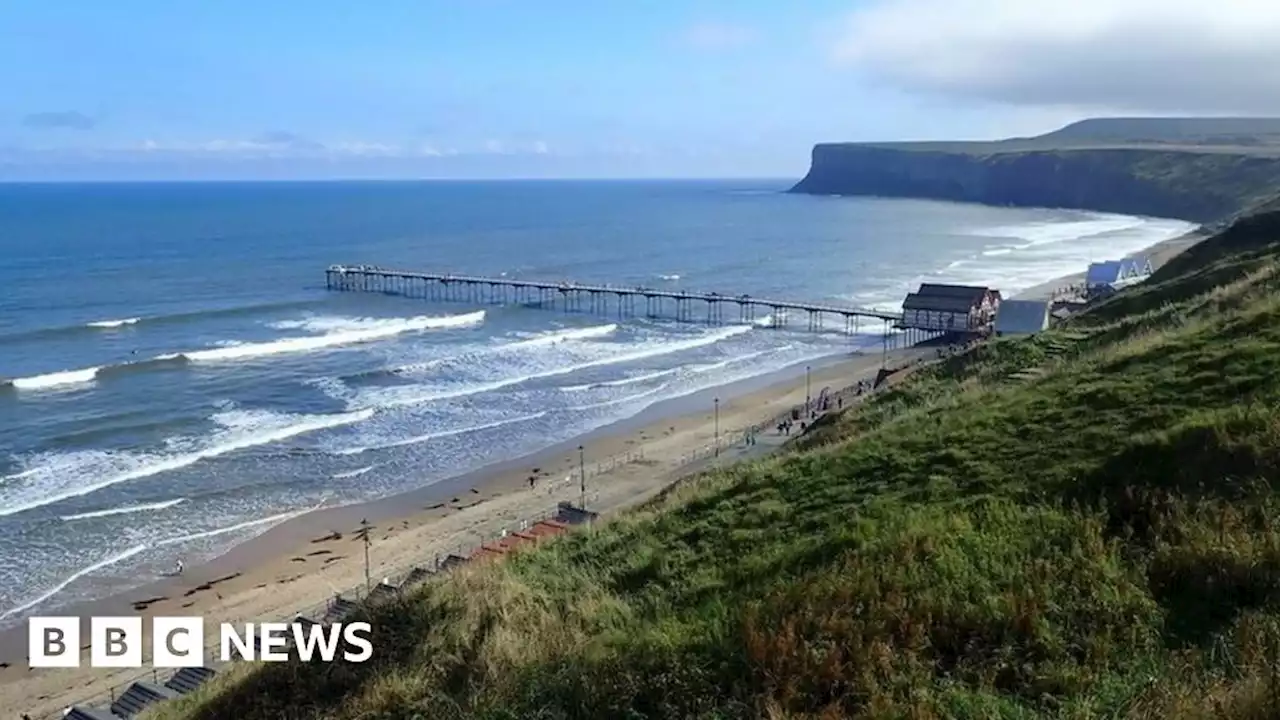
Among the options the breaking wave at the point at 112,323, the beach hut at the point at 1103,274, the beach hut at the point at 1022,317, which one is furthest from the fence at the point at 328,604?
the beach hut at the point at 1103,274

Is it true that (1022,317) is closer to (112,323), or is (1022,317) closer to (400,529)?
(400,529)

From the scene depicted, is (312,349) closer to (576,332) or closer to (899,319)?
(576,332)

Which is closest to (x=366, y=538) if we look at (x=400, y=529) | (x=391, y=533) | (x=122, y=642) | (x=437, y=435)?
(x=391, y=533)

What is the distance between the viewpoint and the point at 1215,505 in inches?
327

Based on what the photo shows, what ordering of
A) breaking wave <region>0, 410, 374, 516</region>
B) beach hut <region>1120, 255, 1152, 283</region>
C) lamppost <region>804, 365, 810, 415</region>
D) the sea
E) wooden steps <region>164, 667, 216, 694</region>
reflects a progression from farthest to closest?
1. beach hut <region>1120, 255, 1152, 283</region>
2. lamppost <region>804, 365, 810, 415</region>
3. breaking wave <region>0, 410, 374, 516</region>
4. the sea
5. wooden steps <region>164, 667, 216, 694</region>

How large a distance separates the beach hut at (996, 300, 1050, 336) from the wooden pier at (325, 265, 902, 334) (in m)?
10.8

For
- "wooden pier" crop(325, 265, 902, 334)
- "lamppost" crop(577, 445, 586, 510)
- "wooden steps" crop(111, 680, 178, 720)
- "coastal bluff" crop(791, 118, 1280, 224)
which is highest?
"coastal bluff" crop(791, 118, 1280, 224)

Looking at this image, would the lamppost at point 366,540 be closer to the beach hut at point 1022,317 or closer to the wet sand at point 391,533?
the wet sand at point 391,533

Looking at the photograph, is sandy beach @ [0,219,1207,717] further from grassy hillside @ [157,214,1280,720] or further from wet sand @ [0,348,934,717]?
grassy hillside @ [157,214,1280,720]

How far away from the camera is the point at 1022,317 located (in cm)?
4491

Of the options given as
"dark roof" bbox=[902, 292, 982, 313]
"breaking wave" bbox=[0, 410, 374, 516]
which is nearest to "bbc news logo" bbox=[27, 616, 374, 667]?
"breaking wave" bbox=[0, 410, 374, 516]

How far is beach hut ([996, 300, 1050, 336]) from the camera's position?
44312 mm

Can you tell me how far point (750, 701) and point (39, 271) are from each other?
284 feet

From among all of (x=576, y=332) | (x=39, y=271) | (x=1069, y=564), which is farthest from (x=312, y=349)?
(x=1069, y=564)
